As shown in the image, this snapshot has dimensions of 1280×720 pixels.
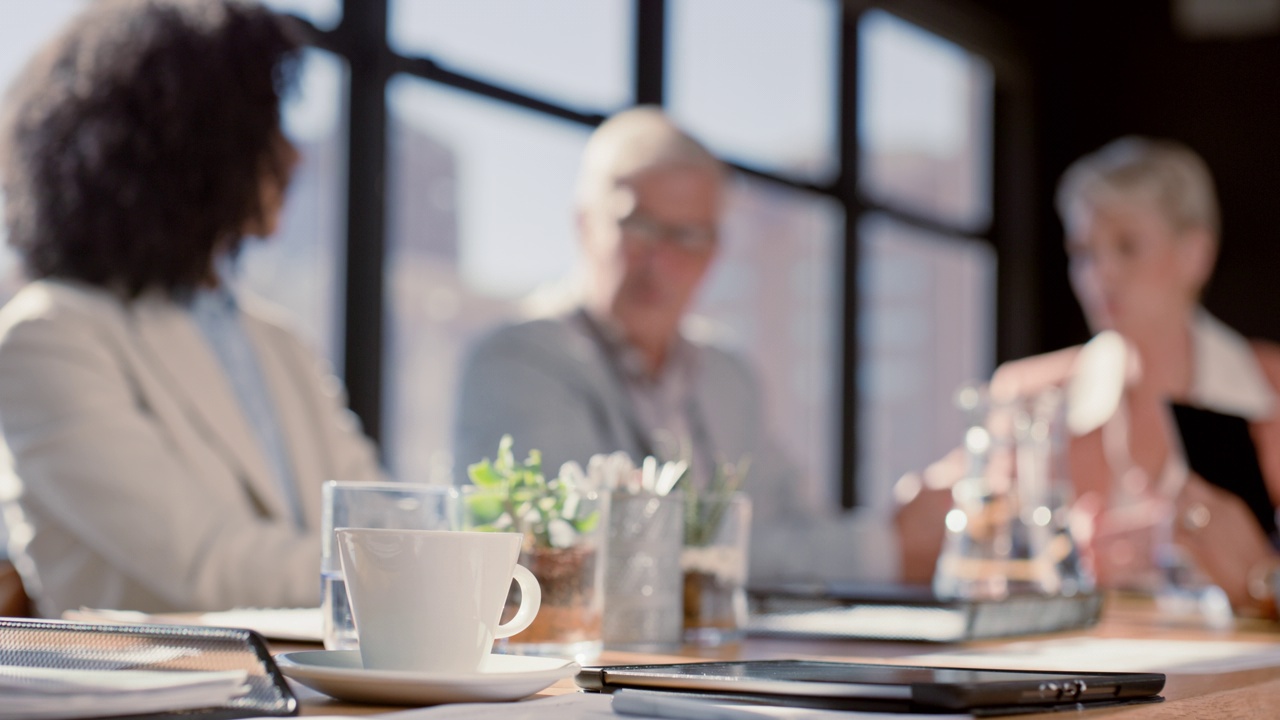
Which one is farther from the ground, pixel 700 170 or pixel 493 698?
pixel 700 170

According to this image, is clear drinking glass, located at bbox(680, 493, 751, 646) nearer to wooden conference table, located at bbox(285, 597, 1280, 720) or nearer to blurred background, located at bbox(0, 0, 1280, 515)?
wooden conference table, located at bbox(285, 597, 1280, 720)

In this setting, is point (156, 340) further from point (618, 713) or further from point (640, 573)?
point (618, 713)

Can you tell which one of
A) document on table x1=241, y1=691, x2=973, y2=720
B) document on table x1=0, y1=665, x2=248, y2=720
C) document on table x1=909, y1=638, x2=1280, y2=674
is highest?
document on table x1=0, y1=665, x2=248, y2=720

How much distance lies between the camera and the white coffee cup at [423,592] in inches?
32.1

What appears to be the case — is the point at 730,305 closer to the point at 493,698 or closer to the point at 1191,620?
the point at 1191,620

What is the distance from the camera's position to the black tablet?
29.4 inches

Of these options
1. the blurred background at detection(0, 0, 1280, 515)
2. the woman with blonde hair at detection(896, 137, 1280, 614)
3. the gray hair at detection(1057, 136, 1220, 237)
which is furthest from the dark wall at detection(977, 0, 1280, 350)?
the gray hair at detection(1057, 136, 1220, 237)

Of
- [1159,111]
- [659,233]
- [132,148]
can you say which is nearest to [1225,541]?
[659,233]

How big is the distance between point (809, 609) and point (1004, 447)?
18.5 inches

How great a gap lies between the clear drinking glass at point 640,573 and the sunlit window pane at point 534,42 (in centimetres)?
238

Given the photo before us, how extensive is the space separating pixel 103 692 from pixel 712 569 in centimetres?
75

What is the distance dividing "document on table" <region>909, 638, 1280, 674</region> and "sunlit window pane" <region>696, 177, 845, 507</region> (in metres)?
3.15

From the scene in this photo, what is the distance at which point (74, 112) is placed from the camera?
2.18m

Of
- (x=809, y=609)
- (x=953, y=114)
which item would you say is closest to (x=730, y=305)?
(x=953, y=114)
